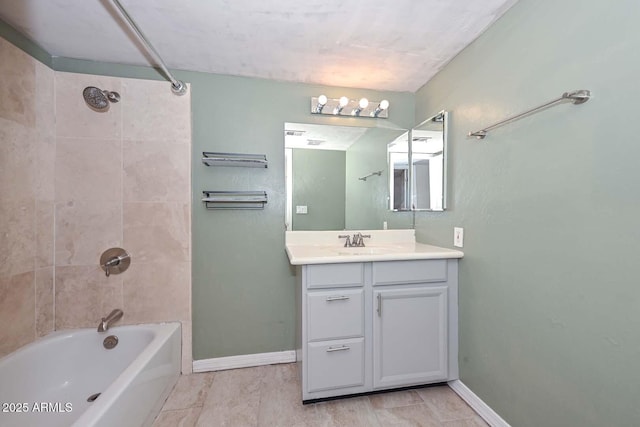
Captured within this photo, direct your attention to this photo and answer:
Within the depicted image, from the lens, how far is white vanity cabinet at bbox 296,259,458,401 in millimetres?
1455

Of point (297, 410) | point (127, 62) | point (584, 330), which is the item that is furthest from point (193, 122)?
point (584, 330)

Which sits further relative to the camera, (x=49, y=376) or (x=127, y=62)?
(x=127, y=62)

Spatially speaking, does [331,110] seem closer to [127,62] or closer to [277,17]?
[277,17]

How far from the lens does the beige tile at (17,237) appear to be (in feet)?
4.49

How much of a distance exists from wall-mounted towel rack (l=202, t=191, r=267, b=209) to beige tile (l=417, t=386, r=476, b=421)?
161cm

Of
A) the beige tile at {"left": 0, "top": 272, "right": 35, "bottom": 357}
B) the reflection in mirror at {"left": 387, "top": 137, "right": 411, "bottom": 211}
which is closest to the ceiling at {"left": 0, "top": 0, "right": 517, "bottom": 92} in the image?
the reflection in mirror at {"left": 387, "top": 137, "right": 411, "bottom": 211}

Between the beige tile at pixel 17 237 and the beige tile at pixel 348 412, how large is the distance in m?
1.84

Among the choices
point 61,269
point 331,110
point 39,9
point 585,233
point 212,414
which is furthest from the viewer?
point 331,110

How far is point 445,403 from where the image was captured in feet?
4.99

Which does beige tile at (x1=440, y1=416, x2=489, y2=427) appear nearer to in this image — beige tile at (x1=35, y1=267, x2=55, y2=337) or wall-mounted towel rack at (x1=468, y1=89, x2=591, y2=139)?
wall-mounted towel rack at (x1=468, y1=89, x2=591, y2=139)

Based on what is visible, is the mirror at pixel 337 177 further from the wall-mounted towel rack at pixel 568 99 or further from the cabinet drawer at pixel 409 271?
the wall-mounted towel rack at pixel 568 99

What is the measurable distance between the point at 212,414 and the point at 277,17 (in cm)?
217

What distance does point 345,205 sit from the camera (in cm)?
208

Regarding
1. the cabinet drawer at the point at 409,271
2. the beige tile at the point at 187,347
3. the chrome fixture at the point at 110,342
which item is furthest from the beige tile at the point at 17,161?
the cabinet drawer at the point at 409,271
